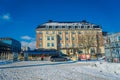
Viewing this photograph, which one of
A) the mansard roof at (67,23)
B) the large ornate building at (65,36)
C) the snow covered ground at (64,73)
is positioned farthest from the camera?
the mansard roof at (67,23)

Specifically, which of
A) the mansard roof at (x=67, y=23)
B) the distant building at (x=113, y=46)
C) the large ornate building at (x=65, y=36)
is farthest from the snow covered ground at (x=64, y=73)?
the mansard roof at (x=67, y=23)

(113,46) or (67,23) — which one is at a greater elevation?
(67,23)

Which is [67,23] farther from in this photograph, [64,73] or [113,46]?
[64,73]

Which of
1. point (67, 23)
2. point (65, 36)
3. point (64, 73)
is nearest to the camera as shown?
point (64, 73)

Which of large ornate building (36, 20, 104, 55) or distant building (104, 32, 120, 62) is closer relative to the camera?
distant building (104, 32, 120, 62)

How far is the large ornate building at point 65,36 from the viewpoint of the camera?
75.0 metres

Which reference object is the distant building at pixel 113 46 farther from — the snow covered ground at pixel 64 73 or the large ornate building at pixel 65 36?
the large ornate building at pixel 65 36

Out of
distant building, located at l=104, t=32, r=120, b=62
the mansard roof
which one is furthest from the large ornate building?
distant building, located at l=104, t=32, r=120, b=62

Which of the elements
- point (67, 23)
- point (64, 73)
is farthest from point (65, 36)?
point (64, 73)

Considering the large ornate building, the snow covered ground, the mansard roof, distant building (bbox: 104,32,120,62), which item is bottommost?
the snow covered ground

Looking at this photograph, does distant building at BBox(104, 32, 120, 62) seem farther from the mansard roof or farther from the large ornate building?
the mansard roof

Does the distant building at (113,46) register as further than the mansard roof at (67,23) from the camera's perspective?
No

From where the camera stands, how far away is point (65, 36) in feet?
253

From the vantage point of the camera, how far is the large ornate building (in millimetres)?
75000
